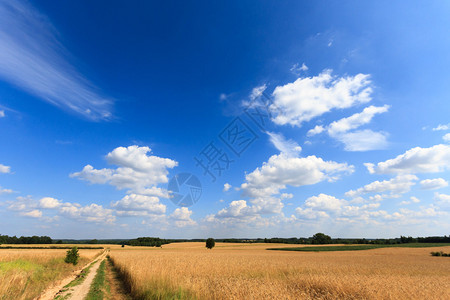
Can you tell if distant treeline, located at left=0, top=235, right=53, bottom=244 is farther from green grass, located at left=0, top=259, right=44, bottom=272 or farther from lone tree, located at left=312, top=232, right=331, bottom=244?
lone tree, located at left=312, top=232, right=331, bottom=244

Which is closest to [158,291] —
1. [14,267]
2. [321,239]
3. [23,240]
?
[14,267]

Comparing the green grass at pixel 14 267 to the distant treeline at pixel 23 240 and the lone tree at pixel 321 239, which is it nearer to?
the lone tree at pixel 321 239

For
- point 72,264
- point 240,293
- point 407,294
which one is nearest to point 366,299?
point 407,294

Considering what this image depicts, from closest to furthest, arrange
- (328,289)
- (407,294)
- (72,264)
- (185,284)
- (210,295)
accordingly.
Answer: (407,294)
(210,295)
(328,289)
(185,284)
(72,264)

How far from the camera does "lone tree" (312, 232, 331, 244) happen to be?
390 feet

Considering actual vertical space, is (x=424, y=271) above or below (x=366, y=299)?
below

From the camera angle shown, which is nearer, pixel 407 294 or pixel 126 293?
pixel 407 294

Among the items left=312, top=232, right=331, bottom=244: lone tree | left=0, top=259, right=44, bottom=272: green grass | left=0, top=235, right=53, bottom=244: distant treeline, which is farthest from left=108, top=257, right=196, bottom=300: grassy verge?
left=0, top=235, right=53, bottom=244: distant treeline

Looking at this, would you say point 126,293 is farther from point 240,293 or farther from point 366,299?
point 366,299

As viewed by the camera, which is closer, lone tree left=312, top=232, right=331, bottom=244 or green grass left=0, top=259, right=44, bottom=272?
green grass left=0, top=259, right=44, bottom=272

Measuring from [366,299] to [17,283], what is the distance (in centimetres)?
1961

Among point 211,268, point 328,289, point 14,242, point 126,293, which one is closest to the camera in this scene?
point 328,289

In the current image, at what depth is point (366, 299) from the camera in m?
7.94

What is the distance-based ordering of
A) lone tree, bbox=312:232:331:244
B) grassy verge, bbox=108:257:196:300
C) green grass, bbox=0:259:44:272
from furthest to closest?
1. lone tree, bbox=312:232:331:244
2. green grass, bbox=0:259:44:272
3. grassy verge, bbox=108:257:196:300
